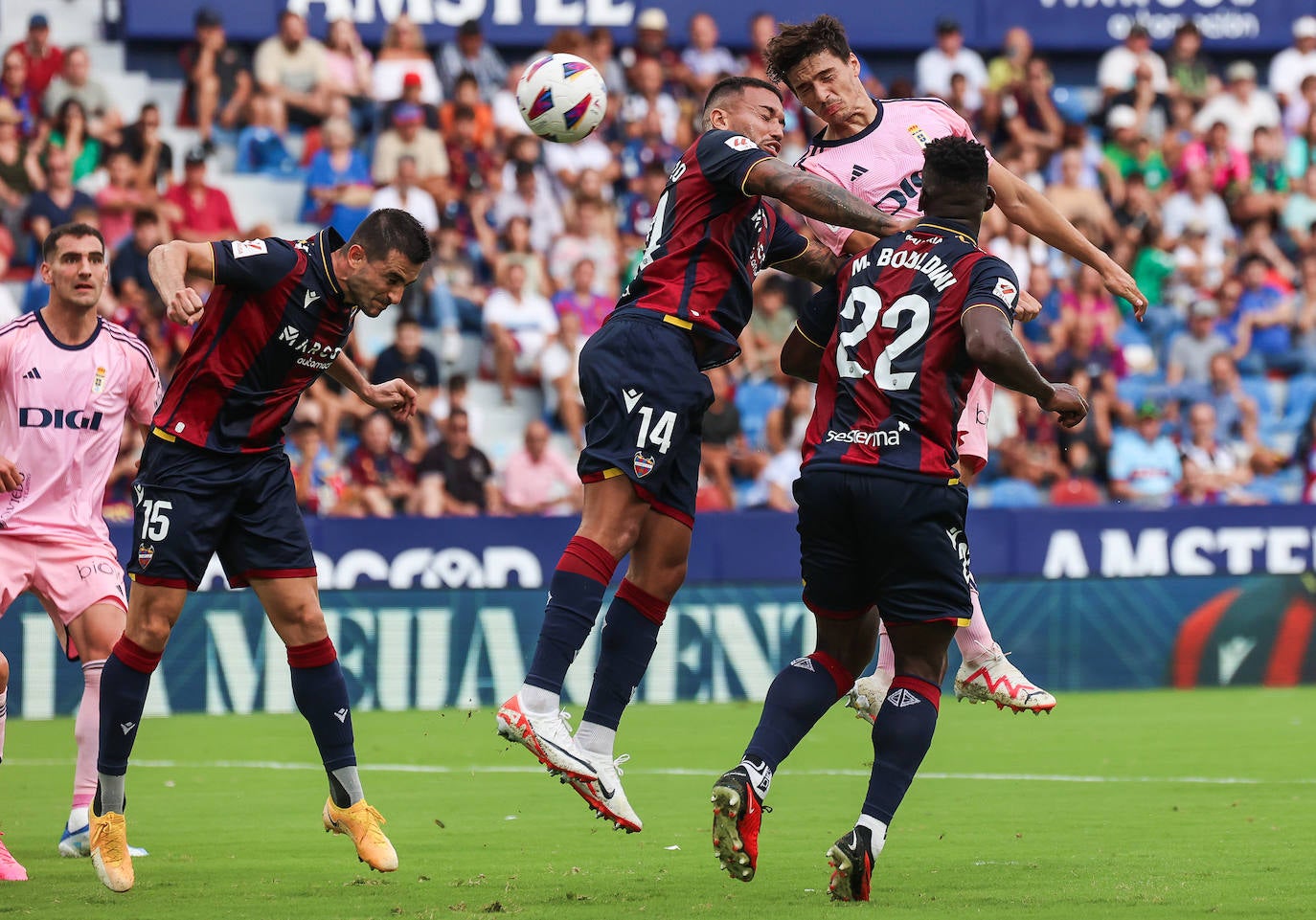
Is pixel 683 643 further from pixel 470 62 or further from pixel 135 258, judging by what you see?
pixel 470 62

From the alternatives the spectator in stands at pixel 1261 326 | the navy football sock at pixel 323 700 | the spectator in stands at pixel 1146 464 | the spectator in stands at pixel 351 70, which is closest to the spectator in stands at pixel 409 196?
the spectator in stands at pixel 351 70

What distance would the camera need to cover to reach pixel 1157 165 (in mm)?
21609

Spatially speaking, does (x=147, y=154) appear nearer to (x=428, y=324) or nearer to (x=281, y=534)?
(x=428, y=324)

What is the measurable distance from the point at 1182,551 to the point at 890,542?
34.1 feet

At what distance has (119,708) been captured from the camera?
24.2ft

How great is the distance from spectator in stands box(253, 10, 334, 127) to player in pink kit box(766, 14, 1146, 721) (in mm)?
11877

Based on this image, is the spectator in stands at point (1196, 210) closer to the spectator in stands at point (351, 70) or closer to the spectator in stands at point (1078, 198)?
the spectator in stands at point (1078, 198)

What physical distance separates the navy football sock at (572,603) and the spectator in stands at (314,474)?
8.65 meters

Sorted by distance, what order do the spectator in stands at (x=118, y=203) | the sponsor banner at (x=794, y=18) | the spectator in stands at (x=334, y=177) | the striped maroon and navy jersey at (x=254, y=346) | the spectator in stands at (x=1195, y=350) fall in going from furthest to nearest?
the sponsor banner at (x=794, y=18) → the spectator in stands at (x=1195, y=350) → the spectator in stands at (x=334, y=177) → the spectator in stands at (x=118, y=203) → the striped maroon and navy jersey at (x=254, y=346)

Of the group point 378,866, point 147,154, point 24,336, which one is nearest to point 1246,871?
point 378,866

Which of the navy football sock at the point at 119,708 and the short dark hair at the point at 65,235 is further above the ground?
the short dark hair at the point at 65,235

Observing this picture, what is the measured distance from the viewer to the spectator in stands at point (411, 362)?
16.6m

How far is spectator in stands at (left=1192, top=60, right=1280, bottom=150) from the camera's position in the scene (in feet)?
72.3

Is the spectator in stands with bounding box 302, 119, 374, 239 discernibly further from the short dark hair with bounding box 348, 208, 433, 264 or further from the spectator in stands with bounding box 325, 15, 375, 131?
the short dark hair with bounding box 348, 208, 433, 264
